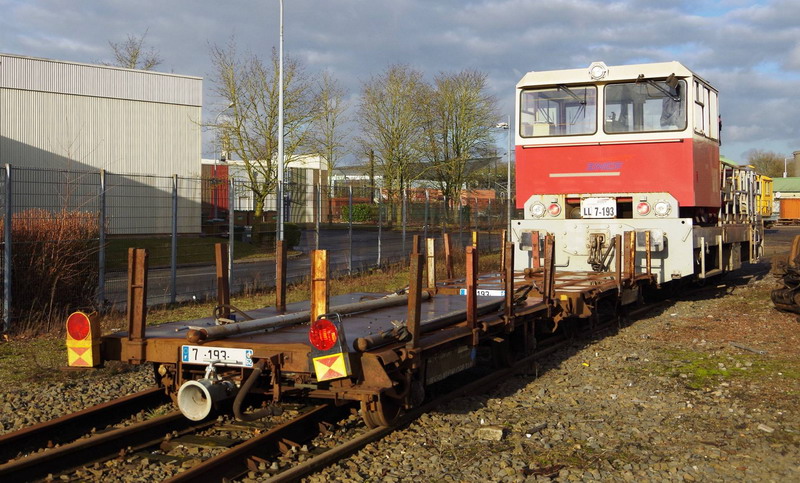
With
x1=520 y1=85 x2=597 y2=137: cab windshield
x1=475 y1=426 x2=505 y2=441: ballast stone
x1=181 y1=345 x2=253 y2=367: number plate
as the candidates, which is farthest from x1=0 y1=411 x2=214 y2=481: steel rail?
x1=520 y1=85 x2=597 y2=137: cab windshield

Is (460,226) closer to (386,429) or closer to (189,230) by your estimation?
(189,230)

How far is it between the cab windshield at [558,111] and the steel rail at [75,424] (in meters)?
7.92

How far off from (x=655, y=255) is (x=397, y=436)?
735cm

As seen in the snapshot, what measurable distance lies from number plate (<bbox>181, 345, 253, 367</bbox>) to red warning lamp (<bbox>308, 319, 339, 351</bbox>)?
629 millimetres

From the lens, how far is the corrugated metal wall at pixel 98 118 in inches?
1233

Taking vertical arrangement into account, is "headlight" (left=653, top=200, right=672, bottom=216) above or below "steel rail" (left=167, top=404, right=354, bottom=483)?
above

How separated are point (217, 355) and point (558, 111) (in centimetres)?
864

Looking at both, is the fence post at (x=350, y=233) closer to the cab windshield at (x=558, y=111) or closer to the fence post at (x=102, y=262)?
the cab windshield at (x=558, y=111)

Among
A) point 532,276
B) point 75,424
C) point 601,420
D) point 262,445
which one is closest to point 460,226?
point 532,276

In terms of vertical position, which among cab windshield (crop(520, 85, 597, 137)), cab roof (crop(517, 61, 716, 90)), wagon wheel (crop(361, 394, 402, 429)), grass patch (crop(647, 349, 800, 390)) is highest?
cab roof (crop(517, 61, 716, 90))

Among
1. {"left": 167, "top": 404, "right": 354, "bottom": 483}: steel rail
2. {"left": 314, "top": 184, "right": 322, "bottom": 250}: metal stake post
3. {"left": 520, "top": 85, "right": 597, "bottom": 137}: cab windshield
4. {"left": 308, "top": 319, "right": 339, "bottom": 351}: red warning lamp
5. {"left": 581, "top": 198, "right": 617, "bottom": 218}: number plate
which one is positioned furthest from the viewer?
{"left": 314, "top": 184, "right": 322, "bottom": 250}: metal stake post

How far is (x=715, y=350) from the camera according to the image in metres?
9.31

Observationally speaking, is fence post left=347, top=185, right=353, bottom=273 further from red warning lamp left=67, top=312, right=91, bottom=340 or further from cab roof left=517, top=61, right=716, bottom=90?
red warning lamp left=67, top=312, right=91, bottom=340

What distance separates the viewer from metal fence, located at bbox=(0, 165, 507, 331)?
10727 mm
